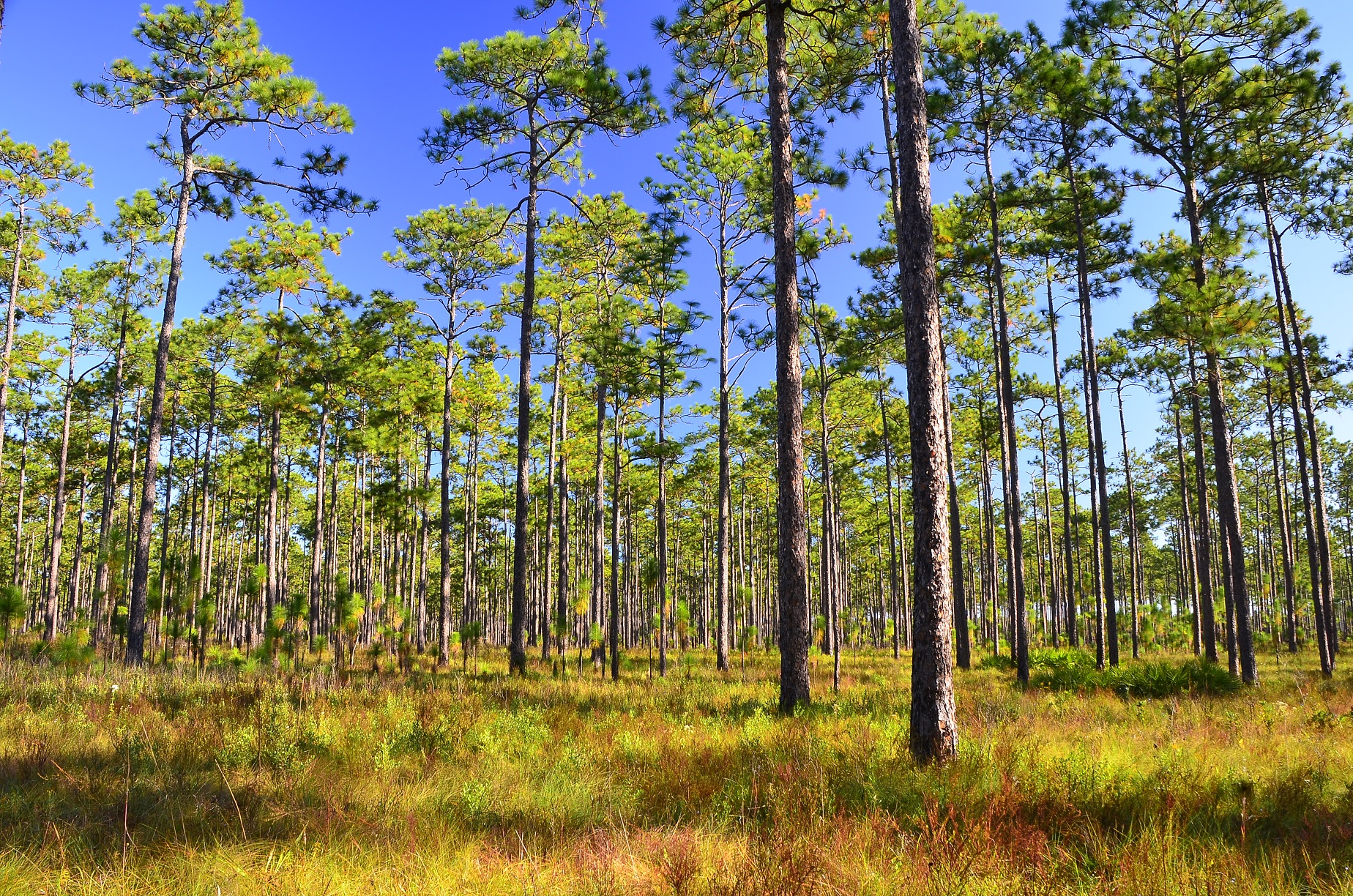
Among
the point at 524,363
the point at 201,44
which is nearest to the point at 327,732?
the point at 524,363

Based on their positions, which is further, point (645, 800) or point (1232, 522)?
point (1232, 522)

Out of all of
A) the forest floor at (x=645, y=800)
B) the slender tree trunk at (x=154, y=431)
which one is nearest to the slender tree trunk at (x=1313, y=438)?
the forest floor at (x=645, y=800)

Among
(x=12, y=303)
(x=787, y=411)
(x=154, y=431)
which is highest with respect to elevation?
(x=12, y=303)

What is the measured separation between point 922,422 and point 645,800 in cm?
410

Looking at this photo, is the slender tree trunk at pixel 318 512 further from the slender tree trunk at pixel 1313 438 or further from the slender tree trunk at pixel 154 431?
the slender tree trunk at pixel 1313 438

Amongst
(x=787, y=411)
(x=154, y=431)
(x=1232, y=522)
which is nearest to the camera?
(x=787, y=411)

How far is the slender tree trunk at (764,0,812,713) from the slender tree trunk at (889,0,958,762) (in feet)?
8.50

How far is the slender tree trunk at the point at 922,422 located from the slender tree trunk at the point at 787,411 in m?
2.59

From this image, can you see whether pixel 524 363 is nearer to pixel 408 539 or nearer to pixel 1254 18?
pixel 1254 18

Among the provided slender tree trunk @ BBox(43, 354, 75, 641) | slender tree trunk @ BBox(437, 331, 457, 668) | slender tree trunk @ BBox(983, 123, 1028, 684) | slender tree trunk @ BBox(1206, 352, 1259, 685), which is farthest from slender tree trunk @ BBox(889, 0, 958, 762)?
slender tree trunk @ BBox(43, 354, 75, 641)

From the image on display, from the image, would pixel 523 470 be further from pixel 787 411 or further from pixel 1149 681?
pixel 1149 681

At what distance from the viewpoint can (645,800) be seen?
459 cm

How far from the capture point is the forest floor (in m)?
3.07

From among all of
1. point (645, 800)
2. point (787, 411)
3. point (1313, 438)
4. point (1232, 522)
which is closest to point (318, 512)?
point (787, 411)
